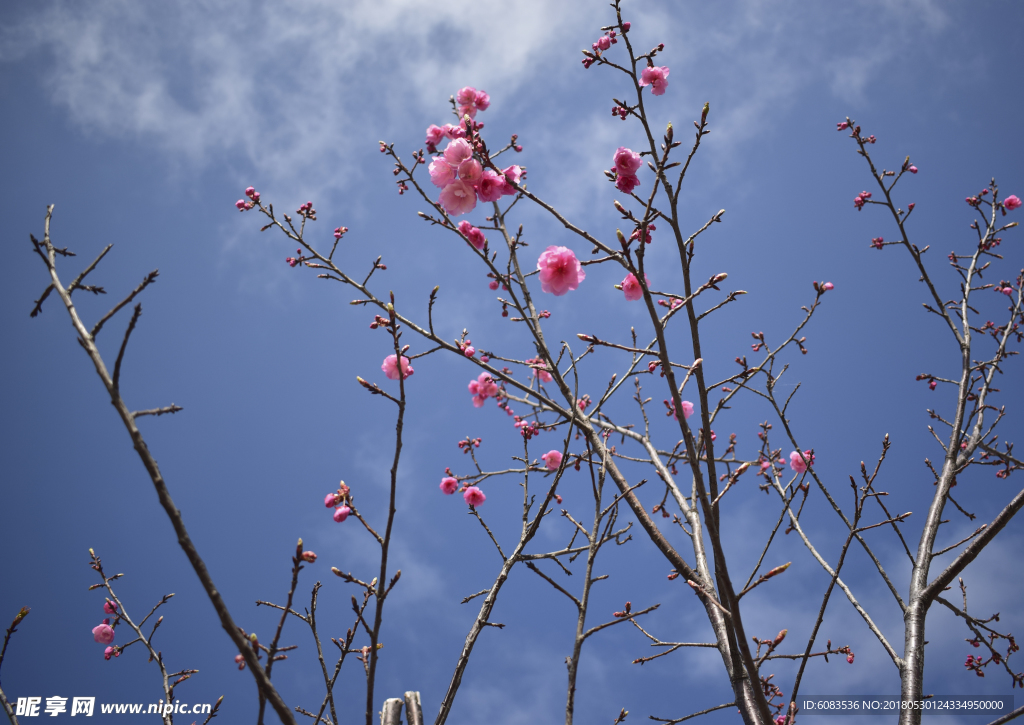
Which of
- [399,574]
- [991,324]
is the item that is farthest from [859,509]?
[991,324]

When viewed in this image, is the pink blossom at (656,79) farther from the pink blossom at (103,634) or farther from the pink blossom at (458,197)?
the pink blossom at (103,634)

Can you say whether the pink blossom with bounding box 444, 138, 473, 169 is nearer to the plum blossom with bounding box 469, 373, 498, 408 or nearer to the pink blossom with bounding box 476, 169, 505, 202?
the pink blossom with bounding box 476, 169, 505, 202

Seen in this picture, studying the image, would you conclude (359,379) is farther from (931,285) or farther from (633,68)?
(931,285)

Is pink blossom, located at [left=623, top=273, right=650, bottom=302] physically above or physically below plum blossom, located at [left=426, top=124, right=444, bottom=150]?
below

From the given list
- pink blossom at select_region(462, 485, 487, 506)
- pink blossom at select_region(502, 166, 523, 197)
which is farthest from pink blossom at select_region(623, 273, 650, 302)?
pink blossom at select_region(462, 485, 487, 506)

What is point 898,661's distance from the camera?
2623 millimetres

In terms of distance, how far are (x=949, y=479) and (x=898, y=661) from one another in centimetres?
139

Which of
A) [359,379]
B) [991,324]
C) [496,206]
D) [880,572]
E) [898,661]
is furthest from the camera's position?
[991,324]

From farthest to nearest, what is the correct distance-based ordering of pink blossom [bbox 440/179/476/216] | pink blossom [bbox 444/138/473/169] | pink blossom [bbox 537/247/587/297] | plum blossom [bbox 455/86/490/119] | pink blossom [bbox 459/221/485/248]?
1. plum blossom [bbox 455/86/490/119]
2. pink blossom [bbox 459/221/485/248]
3. pink blossom [bbox 537/247/587/297]
4. pink blossom [bbox 440/179/476/216]
5. pink blossom [bbox 444/138/473/169]

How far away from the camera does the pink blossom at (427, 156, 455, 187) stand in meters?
2.63

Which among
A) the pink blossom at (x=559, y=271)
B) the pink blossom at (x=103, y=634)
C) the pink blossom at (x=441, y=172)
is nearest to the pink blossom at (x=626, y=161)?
the pink blossom at (x=559, y=271)

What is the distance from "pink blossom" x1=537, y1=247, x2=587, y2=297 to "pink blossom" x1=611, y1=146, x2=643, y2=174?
47cm

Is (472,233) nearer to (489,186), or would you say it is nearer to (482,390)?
(489,186)

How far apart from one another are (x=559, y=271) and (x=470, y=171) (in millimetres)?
688
